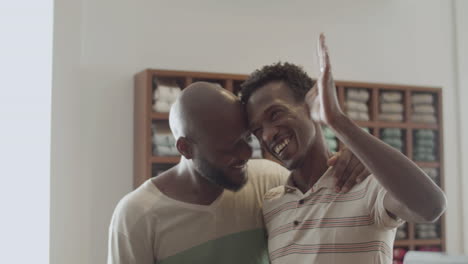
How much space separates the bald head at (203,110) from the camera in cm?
182

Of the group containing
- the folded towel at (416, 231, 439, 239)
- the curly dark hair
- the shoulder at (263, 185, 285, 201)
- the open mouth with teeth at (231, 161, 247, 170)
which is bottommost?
the folded towel at (416, 231, 439, 239)

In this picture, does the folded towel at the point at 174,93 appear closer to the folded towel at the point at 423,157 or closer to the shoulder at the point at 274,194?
the folded towel at the point at 423,157

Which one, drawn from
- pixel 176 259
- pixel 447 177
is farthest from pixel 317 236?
pixel 447 177

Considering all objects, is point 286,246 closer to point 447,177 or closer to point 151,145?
point 151,145

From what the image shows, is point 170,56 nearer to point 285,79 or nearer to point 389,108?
point 389,108

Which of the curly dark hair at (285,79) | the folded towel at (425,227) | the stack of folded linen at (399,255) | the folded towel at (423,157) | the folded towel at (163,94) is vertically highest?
the folded towel at (163,94)

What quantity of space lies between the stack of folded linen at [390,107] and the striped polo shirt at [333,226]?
3.34 metres

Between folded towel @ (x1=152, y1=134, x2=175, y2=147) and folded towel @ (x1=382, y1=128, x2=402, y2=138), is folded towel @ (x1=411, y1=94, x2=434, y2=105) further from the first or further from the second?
folded towel @ (x1=152, y1=134, x2=175, y2=147)

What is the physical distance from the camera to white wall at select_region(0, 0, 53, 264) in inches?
147

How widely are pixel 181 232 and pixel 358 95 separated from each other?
3227mm

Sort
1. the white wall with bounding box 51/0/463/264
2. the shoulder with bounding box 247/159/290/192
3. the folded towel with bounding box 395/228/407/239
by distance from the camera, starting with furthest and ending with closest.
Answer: the folded towel with bounding box 395/228/407/239, the white wall with bounding box 51/0/463/264, the shoulder with bounding box 247/159/290/192

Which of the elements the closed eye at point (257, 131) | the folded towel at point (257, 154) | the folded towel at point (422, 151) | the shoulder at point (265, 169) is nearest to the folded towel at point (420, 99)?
the folded towel at point (422, 151)

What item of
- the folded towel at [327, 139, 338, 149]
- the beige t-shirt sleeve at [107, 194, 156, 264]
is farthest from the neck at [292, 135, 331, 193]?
the folded towel at [327, 139, 338, 149]

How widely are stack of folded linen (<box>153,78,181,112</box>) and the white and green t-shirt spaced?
2.33 m
